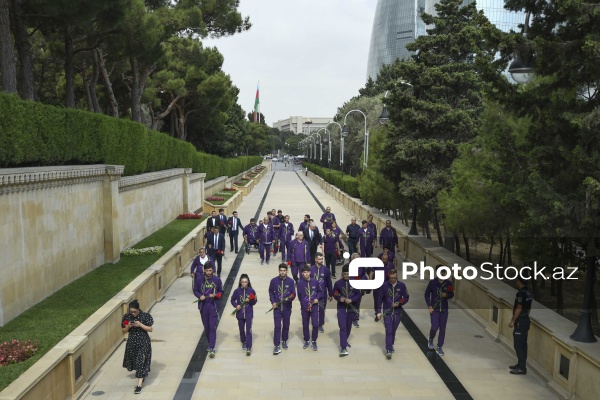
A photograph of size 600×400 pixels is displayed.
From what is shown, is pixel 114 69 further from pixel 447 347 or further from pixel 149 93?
pixel 447 347

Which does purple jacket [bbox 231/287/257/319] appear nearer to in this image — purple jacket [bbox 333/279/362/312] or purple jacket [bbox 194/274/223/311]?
purple jacket [bbox 194/274/223/311]

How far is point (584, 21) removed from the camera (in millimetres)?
7691

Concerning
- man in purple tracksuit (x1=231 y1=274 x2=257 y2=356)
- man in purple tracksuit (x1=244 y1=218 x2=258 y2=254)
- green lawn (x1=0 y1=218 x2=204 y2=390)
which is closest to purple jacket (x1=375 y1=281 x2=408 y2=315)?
man in purple tracksuit (x1=231 y1=274 x2=257 y2=356)

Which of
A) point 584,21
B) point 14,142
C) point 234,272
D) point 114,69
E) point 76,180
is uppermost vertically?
point 114,69

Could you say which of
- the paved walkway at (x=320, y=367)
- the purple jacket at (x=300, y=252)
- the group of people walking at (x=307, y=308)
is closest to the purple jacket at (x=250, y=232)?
the purple jacket at (x=300, y=252)

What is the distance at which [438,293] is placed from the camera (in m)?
9.61

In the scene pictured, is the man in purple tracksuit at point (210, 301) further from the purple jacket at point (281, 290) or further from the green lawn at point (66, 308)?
the green lawn at point (66, 308)

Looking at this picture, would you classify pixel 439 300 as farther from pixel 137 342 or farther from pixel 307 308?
pixel 137 342

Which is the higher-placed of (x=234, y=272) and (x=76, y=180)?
(x=76, y=180)

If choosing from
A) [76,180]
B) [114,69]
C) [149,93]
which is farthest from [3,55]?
[149,93]

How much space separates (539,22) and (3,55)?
13.2m

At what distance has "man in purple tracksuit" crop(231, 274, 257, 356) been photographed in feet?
30.9

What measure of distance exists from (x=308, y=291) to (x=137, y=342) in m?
3.06

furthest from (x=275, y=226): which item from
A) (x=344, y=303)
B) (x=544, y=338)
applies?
(x=544, y=338)
